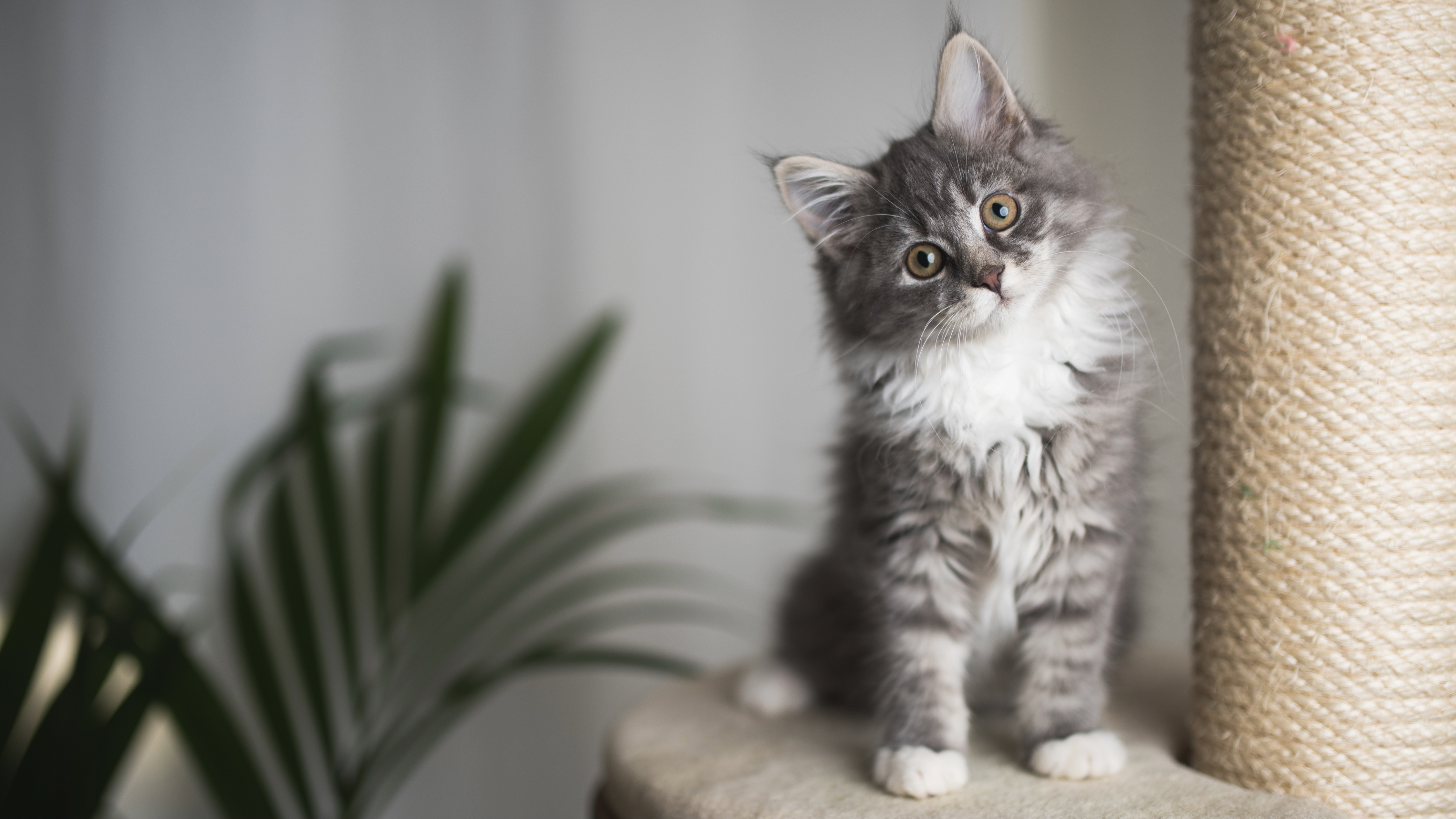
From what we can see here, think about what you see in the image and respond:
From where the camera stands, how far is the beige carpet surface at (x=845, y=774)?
0.92 metres

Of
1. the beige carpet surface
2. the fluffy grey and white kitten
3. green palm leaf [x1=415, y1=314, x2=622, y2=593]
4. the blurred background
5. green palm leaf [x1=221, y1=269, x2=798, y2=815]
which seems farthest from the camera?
the blurred background

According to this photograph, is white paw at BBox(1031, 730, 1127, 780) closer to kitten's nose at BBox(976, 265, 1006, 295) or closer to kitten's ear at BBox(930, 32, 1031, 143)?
kitten's nose at BBox(976, 265, 1006, 295)

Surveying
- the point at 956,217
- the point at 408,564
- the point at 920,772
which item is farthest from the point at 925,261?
the point at 408,564

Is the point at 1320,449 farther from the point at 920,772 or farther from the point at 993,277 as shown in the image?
the point at 920,772

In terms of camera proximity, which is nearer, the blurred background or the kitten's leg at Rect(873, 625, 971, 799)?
the kitten's leg at Rect(873, 625, 971, 799)

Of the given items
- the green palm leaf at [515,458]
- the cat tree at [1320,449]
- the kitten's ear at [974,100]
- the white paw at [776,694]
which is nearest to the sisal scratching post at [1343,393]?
the cat tree at [1320,449]

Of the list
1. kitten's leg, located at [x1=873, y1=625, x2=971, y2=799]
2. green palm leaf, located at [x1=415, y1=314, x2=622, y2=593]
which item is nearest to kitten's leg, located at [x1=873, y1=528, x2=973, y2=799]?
kitten's leg, located at [x1=873, y1=625, x2=971, y2=799]

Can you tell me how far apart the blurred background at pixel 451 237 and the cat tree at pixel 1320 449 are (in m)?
0.89

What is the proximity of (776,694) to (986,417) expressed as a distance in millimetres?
546

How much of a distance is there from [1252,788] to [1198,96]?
32.2 inches

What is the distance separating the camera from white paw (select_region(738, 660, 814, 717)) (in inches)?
51.5

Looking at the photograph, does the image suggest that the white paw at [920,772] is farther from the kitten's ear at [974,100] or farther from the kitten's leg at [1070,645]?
the kitten's ear at [974,100]

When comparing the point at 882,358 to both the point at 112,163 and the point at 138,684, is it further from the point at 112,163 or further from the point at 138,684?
the point at 112,163

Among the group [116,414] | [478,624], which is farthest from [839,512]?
[116,414]
